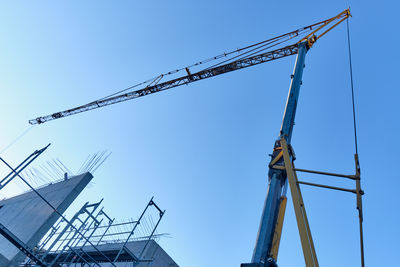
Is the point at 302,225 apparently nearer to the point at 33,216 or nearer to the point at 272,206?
the point at 272,206

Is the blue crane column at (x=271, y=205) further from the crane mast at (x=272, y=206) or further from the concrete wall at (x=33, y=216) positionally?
the concrete wall at (x=33, y=216)

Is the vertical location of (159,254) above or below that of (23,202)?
above

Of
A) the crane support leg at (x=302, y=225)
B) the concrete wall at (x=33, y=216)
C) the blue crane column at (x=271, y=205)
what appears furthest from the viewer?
the concrete wall at (x=33, y=216)

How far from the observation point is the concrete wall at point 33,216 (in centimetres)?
1038

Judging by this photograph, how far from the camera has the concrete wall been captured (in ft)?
34.0

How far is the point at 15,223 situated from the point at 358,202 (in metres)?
15.5

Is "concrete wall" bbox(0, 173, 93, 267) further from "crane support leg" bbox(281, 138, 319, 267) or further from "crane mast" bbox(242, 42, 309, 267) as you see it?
"crane support leg" bbox(281, 138, 319, 267)

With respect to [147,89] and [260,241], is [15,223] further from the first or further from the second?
[147,89]

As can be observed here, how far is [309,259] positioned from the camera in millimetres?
3725

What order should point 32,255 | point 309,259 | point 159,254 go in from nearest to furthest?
point 309,259
point 32,255
point 159,254

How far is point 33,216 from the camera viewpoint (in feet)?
39.3

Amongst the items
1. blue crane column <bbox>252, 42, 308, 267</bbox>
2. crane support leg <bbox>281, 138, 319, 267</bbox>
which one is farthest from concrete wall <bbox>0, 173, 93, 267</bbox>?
crane support leg <bbox>281, 138, 319, 267</bbox>

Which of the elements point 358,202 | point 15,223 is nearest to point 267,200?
point 358,202

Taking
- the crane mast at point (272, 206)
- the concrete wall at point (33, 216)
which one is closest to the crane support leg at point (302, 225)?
the crane mast at point (272, 206)
